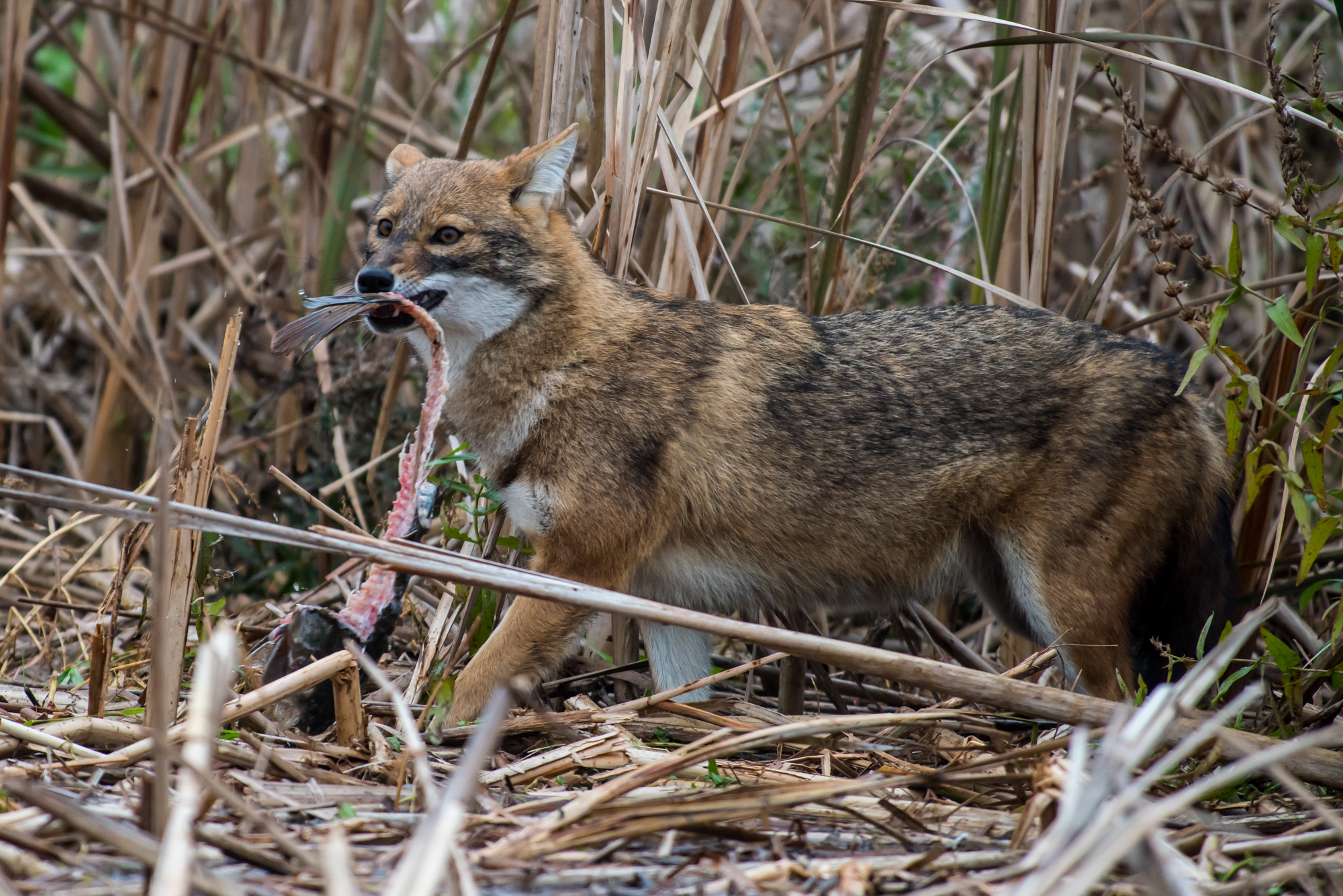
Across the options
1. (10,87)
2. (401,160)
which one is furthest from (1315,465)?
(10,87)

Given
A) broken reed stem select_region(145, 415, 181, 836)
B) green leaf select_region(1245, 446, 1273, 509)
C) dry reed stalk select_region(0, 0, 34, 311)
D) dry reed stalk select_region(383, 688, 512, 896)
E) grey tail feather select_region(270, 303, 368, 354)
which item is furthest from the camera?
dry reed stalk select_region(0, 0, 34, 311)

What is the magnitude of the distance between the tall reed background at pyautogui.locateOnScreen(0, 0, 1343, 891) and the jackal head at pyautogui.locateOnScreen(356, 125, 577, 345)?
0.67 feet

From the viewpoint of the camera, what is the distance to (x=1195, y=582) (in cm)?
423

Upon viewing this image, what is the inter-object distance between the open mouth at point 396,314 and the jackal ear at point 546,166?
1.86 ft

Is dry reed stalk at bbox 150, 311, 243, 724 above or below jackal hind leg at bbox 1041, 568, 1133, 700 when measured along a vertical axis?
above

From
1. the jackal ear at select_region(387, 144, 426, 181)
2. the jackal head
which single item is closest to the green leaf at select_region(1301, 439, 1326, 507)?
the jackal head

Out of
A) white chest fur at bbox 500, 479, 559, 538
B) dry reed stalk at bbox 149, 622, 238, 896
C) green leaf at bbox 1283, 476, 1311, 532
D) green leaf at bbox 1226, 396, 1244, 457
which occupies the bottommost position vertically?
white chest fur at bbox 500, 479, 559, 538

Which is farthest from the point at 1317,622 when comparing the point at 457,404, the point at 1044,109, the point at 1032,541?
the point at 457,404

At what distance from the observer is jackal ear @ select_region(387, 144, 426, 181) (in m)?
4.80

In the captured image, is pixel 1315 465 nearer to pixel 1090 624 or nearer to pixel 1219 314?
pixel 1219 314

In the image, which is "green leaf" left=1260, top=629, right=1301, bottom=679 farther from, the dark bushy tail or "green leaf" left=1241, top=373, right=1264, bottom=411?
the dark bushy tail

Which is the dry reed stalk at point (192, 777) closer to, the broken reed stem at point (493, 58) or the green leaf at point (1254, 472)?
the green leaf at point (1254, 472)

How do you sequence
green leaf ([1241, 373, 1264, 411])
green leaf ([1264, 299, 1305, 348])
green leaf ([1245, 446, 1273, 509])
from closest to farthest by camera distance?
1. green leaf ([1264, 299, 1305, 348])
2. green leaf ([1241, 373, 1264, 411])
3. green leaf ([1245, 446, 1273, 509])

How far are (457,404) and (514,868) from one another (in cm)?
232
